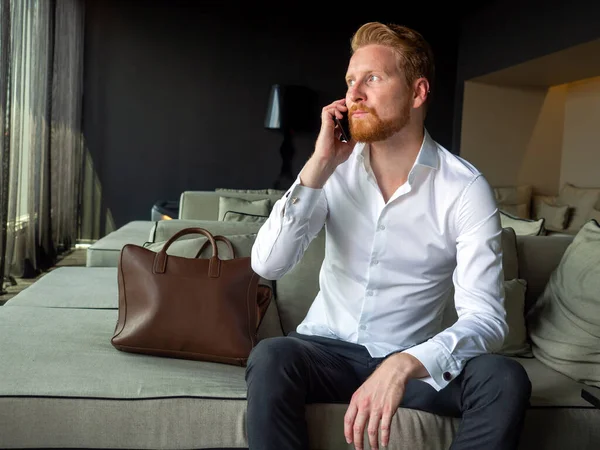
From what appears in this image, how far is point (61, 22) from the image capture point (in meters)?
6.66

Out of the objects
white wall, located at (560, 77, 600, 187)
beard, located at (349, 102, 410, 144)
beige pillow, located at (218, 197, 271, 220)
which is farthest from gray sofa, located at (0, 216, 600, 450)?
white wall, located at (560, 77, 600, 187)

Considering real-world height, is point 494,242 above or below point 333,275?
above

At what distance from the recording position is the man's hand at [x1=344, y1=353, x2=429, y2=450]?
139cm

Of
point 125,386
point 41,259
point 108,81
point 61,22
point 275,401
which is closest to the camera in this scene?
point 275,401

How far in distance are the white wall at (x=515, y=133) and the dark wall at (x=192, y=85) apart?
51.0 inches

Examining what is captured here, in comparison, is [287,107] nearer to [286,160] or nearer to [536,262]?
[286,160]

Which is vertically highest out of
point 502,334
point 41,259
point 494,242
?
point 494,242

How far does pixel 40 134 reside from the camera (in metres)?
6.09

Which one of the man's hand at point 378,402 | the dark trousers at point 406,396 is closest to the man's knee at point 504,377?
the dark trousers at point 406,396

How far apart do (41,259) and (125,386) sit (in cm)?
477

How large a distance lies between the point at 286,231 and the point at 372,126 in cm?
34

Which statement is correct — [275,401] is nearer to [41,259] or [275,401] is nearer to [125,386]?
[125,386]

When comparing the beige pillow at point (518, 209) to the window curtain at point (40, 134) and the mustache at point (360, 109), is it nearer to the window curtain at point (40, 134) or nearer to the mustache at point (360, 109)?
the window curtain at point (40, 134)

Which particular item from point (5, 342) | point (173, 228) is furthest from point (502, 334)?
point (173, 228)
